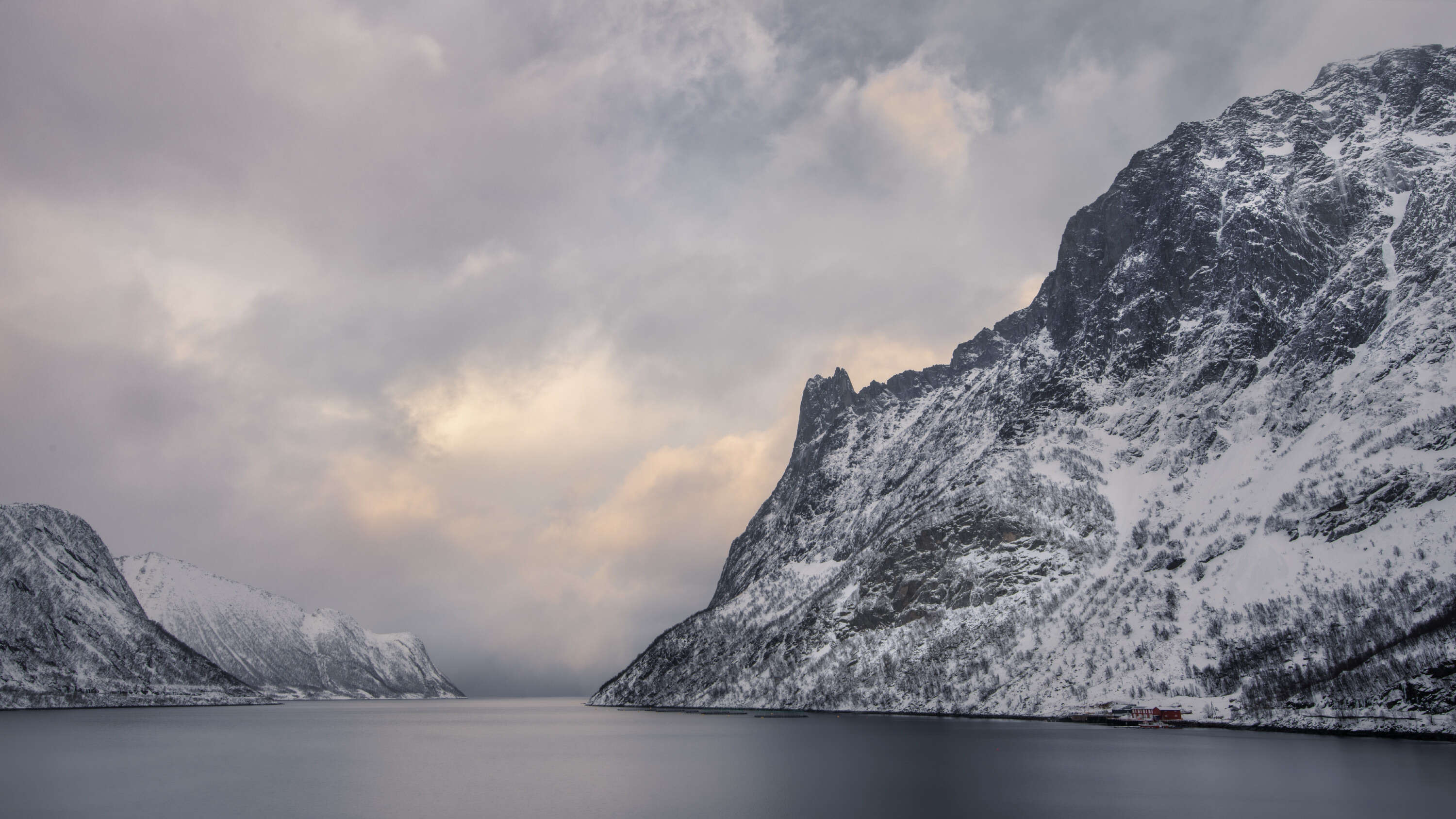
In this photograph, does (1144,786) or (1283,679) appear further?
(1283,679)

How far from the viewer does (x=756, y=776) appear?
83688 millimetres

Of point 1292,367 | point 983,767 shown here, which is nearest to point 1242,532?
point 1292,367

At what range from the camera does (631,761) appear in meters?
102

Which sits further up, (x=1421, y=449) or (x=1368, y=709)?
(x=1421, y=449)

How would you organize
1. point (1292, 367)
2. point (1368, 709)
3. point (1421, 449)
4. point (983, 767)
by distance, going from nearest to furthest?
point (983, 767), point (1368, 709), point (1421, 449), point (1292, 367)

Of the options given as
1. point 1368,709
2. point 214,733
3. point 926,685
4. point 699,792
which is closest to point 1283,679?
point 1368,709

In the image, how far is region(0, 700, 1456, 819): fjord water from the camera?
62906 millimetres

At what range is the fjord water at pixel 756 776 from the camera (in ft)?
206

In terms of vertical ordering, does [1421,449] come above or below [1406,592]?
above

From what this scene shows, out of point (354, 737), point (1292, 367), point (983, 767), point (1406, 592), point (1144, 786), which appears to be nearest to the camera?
point (1144, 786)

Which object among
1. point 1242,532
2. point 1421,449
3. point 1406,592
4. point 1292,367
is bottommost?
point 1406,592

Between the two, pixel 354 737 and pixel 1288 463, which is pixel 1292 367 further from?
pixel 354 737

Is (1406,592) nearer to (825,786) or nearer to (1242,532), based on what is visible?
(1242,532)

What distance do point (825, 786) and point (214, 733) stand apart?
13260 centimetres
